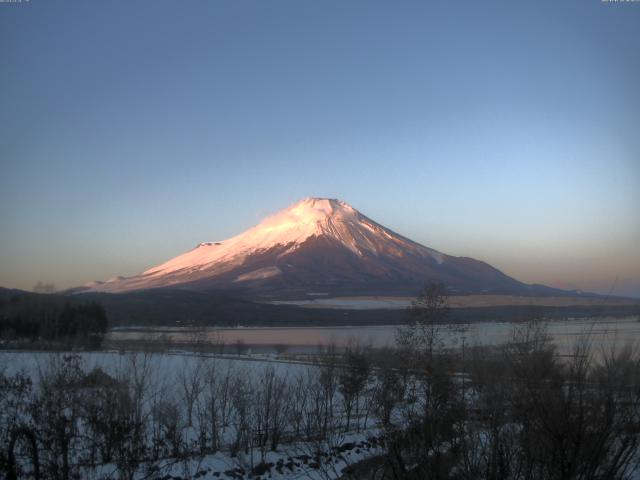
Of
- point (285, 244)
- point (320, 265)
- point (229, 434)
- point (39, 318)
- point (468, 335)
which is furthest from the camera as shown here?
point (285, 244)

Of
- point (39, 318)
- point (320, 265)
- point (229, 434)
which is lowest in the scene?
point (229, 434)

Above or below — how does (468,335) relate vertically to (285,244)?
below

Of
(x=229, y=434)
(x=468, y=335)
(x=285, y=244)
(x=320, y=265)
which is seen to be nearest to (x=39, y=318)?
(x=229, y=434)

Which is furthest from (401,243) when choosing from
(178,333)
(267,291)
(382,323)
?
(178,333)

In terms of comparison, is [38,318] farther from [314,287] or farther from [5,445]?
[314,287]

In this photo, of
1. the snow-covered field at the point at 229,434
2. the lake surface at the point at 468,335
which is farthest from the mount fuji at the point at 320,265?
the snow-covered field at the point at 229,434

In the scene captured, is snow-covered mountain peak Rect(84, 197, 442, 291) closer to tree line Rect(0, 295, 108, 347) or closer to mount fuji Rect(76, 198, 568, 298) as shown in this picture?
mount fuji Rect(76, 198, 568, 298)

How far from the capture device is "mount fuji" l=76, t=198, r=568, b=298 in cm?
9481

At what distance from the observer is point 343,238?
121m

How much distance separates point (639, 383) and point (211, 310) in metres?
62.3

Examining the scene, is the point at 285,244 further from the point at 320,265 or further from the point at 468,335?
the point at 468,335

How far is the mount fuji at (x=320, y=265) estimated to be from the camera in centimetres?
9481

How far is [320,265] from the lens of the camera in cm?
10719

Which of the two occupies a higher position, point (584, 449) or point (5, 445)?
point (584, 449)
